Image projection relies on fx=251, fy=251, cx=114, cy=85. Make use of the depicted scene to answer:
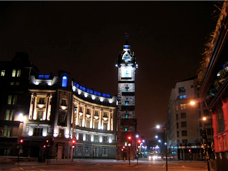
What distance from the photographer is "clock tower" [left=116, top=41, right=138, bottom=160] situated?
86062mm

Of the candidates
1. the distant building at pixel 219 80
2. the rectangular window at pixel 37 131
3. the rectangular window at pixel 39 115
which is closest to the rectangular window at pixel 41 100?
the rectangular window at pixel 39 115

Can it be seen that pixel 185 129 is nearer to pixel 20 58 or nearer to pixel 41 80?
pixel 41 80

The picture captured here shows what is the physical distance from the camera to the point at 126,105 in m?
89.4

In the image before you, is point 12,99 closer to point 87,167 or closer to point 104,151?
point 104,151

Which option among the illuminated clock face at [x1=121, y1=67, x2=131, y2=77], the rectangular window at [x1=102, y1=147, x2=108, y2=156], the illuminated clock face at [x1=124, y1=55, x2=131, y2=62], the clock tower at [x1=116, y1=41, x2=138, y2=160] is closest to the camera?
the clock tower at [x1=116, y1=41, x2=138, y2=160]

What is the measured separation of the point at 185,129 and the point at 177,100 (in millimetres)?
13075

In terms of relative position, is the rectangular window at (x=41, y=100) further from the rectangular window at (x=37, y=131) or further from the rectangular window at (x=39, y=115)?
the rectangular window at (x=37, y=131)

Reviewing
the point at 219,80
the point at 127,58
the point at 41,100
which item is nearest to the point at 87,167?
the point at 219,80

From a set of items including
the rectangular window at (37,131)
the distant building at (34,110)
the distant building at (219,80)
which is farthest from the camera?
the rectangular window at (37,131)

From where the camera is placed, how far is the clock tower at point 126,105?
8606 cm

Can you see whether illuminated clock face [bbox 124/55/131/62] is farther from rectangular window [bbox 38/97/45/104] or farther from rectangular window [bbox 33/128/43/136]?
rectangular window [bbox 33/128/43/136]

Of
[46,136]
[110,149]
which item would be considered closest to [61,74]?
[46,136]

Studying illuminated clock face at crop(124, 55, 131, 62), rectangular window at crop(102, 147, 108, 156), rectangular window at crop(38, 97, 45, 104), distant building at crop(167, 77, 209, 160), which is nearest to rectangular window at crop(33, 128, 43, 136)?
rectangular window at crop(38, 97, 45, 104)

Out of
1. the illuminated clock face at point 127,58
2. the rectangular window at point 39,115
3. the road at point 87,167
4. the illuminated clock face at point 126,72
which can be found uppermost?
the illuminated clock face at point 127,58
